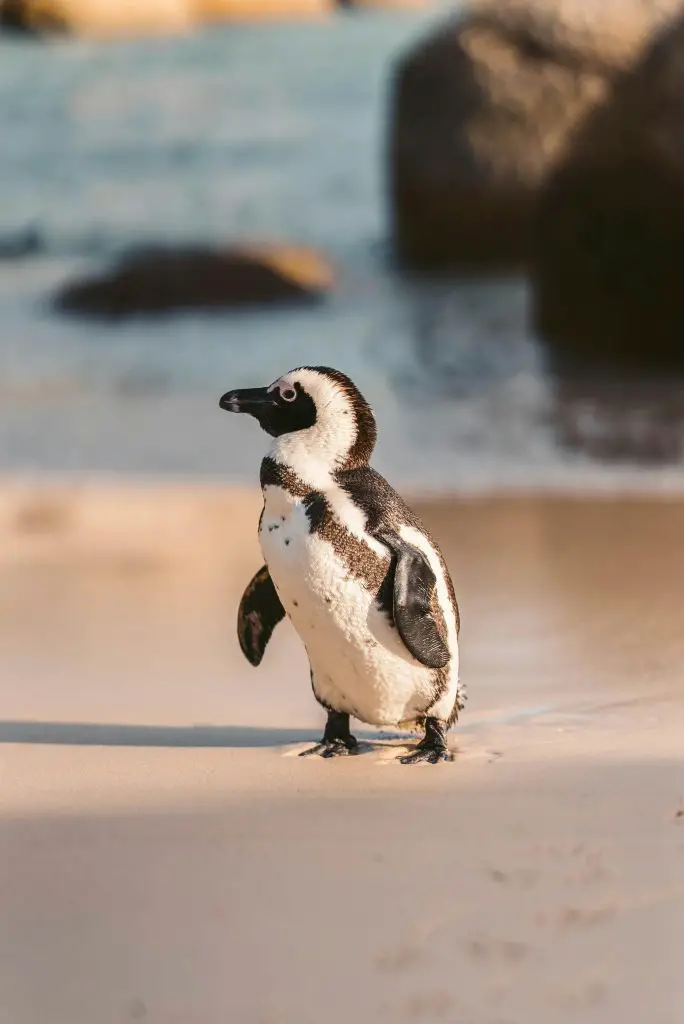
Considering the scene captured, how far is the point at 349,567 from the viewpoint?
3633 mm

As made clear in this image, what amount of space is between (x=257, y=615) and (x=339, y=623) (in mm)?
404

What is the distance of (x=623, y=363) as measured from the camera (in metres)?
10.6

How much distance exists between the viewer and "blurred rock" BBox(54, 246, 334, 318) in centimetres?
1382

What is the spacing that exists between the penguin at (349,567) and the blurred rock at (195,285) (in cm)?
1009

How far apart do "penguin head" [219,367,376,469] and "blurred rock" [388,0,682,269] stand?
11555 millimetres

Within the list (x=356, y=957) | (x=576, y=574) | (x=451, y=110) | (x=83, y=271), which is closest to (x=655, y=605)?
(x=576, y=574)

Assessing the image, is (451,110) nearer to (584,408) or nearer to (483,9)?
(483,9)

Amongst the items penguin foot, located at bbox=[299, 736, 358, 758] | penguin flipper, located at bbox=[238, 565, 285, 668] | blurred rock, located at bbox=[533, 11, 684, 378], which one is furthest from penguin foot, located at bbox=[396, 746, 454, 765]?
blurred rock, located at bbox=[533, 11, 684, 378]

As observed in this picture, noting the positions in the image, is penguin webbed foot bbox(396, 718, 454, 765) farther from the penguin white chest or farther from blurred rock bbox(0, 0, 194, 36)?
blurred rock bbox(0, 0, 194, 36)

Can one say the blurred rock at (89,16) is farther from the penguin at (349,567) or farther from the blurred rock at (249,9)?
the penguin at (349,567)

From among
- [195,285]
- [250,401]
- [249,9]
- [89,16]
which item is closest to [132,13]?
[89,16]

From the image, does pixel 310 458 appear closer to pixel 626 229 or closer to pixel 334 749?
pixel 334 749

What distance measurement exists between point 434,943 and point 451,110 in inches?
501

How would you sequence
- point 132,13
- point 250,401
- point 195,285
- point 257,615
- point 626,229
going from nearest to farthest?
point 250,401
point 257,615
point 626,229
point 195,285
point 132,13
